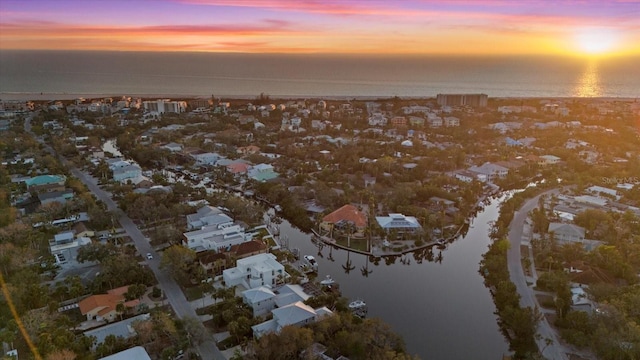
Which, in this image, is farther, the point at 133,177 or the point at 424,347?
the point at 133,177

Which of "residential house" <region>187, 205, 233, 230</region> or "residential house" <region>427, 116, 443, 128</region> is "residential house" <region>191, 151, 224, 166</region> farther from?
"residential house" <region>427, 116, 443, 128</region>

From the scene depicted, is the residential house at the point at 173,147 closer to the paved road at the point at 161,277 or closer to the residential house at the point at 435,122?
the paved road at the point at 161,277

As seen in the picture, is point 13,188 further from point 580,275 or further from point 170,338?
point 580,275

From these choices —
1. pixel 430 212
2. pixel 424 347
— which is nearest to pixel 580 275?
pixel 424 347

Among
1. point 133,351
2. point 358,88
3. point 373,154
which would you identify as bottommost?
point 133,351

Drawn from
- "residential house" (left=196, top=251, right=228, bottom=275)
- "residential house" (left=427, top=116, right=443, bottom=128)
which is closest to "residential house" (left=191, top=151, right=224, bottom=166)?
"residential house" (left=196, top=251, right=228, bottom=275)

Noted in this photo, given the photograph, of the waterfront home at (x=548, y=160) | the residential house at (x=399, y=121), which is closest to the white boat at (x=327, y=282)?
the waterfront home at (x=548, y=160)
